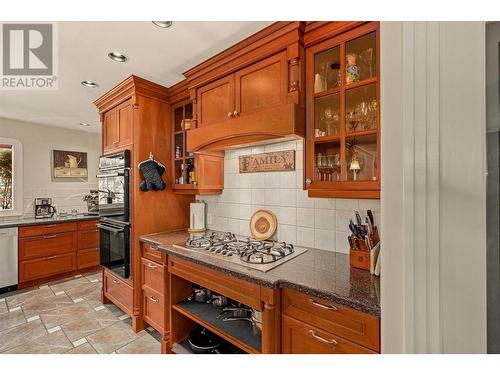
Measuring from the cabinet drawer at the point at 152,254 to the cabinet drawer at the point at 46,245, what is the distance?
2.06 m

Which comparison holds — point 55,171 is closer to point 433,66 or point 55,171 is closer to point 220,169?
point 220,169

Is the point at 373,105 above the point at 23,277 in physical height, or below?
above

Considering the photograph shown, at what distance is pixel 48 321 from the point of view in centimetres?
234

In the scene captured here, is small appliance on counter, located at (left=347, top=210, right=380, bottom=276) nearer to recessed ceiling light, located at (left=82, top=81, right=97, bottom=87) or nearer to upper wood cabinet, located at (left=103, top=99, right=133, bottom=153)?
upper wood cabinet, located at (left=103, top=99, right=133, bottom=153)

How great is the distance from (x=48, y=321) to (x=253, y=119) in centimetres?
278

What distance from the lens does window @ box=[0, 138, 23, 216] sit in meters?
3.42

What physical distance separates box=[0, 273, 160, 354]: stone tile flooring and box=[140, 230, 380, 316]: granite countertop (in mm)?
1028

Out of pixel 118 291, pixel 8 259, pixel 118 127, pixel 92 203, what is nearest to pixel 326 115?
pixel 118 127

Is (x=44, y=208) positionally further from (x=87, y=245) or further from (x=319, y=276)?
(x=319, y=276)

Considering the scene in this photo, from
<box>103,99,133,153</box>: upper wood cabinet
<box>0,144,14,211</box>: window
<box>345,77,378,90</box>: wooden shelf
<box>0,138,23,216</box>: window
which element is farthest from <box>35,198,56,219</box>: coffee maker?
<box>345,77,378,90</box>: wooden shelf

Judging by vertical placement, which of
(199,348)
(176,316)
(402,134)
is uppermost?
(402,134)

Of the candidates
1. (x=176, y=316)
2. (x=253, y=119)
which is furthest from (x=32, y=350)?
(x=253, y=119)

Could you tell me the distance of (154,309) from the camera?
2.05 metres

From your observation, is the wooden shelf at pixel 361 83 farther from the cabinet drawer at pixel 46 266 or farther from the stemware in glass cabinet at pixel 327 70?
the cabinet drawer at pixel 46 266
